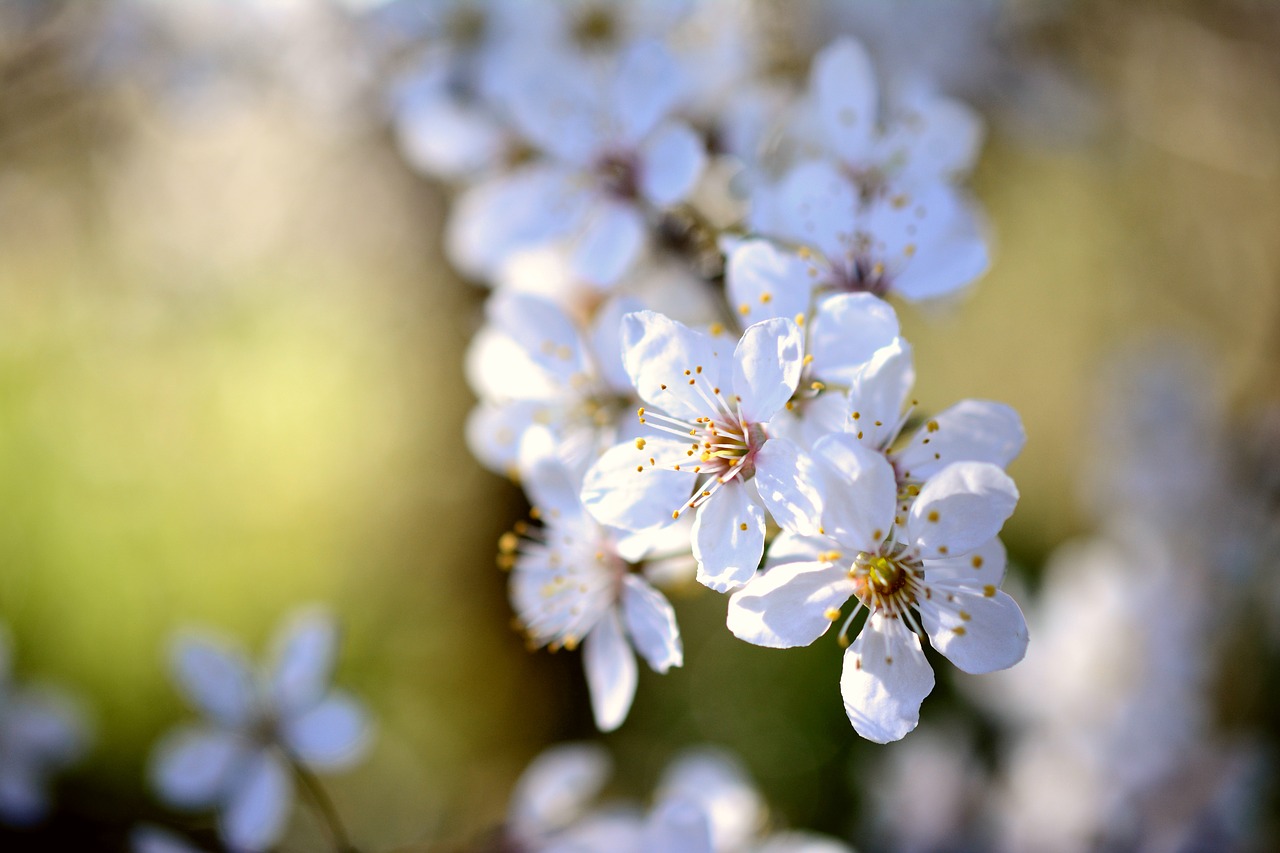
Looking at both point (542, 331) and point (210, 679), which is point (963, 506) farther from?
point (210, 679)

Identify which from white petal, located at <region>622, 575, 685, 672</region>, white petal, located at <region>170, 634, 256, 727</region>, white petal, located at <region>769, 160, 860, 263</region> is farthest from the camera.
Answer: white petal, located at <region>170, 634, 256, 727</region>

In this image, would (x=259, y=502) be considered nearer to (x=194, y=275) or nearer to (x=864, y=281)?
(x=194, y=275)

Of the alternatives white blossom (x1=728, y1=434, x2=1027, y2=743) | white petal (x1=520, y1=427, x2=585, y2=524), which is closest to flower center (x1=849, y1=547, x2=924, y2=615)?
white blossom (x1=728, y1=434, x2=1027, y2=743)

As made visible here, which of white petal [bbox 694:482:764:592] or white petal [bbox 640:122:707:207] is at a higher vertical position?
white petal [bbox 640:122:707:207]

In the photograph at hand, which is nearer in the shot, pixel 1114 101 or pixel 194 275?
pixel 1114 101

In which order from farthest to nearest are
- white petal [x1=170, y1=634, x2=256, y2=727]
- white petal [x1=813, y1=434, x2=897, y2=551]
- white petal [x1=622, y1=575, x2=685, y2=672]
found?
white petal [x1=170, y1=634, x2=256, y2=727] → white petal [x1=622, y1=575, x2=685, y2=672] → white petal [x1=813, y1=434, x2=897, y2=551]

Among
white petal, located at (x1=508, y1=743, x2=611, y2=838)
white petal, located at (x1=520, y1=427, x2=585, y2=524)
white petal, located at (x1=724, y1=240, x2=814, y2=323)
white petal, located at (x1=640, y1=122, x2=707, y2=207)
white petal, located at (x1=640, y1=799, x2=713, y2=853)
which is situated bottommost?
white petal, located at (x1=508, y1=743, x2=611, y2=838)

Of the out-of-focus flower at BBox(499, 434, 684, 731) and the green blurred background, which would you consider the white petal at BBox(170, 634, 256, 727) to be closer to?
the out-of-focus flower at BBox(499, 434, 684, 731)

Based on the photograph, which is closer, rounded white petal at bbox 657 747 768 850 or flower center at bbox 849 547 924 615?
flower center at bbox 849 547 924 615

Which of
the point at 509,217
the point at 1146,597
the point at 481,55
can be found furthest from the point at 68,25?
the point at 1146,597
